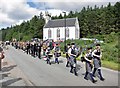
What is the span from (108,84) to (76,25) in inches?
3594

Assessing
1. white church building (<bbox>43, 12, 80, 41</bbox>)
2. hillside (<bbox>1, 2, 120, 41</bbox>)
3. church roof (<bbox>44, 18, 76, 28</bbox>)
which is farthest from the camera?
church roof (<bbox>44, 18, 76, 28</bbox>)

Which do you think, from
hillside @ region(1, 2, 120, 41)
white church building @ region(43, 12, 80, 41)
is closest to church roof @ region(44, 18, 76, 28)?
white church building @ region(43, 12, 80, 41)

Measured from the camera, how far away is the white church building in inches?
4065

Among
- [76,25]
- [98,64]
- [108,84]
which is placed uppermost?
[76,25]

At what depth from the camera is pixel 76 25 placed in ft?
336

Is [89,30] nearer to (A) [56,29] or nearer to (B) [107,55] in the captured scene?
(A) [56,29]

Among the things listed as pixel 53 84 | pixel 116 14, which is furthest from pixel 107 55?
pixel 116 14

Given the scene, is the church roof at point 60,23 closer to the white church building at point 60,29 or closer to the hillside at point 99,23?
the white church building at point 60,29

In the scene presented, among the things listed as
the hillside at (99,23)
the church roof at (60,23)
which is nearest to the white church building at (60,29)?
the church roof at (60,23)

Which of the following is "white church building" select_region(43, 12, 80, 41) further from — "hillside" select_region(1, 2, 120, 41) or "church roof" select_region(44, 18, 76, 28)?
"hillside" select_region(1, 2, 120, 41)

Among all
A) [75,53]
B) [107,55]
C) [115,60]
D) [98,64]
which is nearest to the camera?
[98,64]

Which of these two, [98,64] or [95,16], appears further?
[95,16]

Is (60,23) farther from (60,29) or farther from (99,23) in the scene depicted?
(99,23)

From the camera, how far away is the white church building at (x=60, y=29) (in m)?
103
